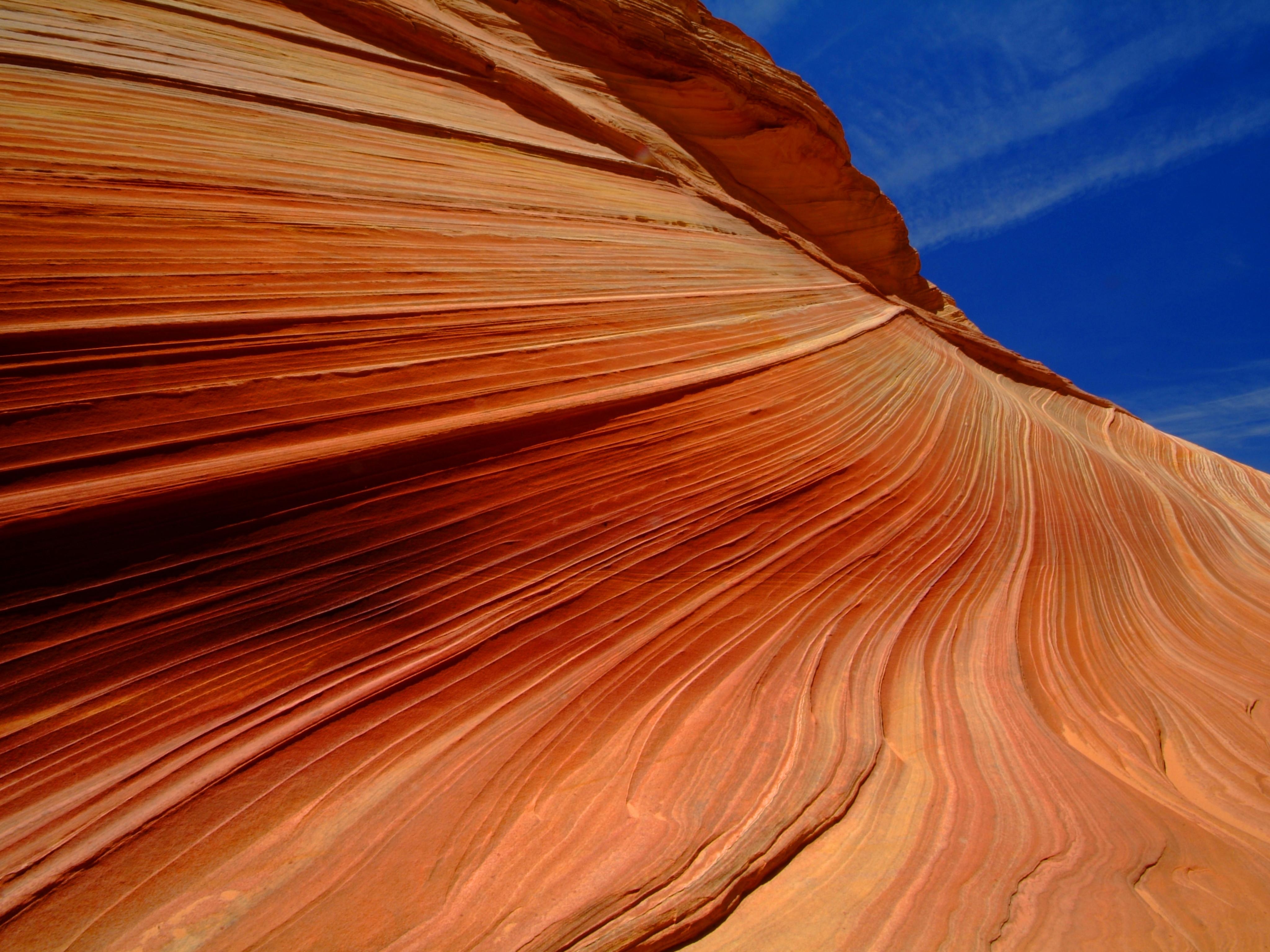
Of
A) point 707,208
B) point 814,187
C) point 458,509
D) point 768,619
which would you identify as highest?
point 814,187

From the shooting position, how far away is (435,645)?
2047 millimetres

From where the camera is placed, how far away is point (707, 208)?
638 cm

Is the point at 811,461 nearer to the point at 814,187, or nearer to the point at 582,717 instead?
the point at 582,717

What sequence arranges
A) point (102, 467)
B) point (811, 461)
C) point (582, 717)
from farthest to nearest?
1. point (811, 461)
2. point (582, 717)
3. point (102, 467)

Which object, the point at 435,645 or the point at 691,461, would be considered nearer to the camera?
the point at 435,645

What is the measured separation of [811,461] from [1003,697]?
151cm

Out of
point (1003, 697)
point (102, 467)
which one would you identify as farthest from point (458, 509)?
point (1003, 697)

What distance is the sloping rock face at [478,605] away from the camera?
148 centimetres

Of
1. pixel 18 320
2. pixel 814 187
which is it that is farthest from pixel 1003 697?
pixel 814 187

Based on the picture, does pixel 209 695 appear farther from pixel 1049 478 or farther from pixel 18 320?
pixel 1049 478

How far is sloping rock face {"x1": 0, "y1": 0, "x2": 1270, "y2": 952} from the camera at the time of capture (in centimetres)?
148

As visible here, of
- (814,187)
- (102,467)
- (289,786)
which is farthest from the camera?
(814,187)

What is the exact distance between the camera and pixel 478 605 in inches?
86.7

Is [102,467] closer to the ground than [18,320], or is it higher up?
closer to the ground
